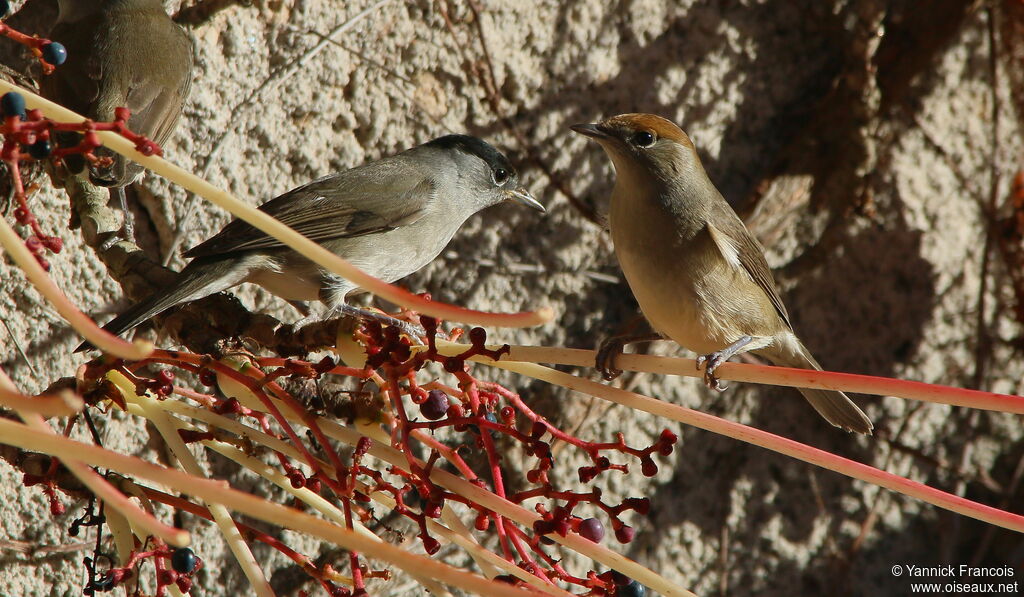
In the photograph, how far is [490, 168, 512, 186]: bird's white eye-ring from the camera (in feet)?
9.58

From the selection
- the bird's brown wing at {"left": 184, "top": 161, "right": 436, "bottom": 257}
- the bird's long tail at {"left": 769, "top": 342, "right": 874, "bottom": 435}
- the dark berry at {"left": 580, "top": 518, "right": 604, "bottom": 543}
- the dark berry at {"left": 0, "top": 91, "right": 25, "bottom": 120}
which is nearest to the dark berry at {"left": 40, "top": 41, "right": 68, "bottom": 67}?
the dark berry at {"left": 0, "top": 91, "right": 25, "bottom": 120}

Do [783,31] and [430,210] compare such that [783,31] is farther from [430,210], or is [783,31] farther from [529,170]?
[430,210]

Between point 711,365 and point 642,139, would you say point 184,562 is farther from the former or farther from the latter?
point 642,139

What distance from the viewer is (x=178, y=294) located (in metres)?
1.99

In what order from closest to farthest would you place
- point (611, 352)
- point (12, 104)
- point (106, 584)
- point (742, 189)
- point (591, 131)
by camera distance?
1. point (12, 104)
2. point (106, 584)
3. point (611, 352)
4. point (591, 131)
5. point (742, 189)

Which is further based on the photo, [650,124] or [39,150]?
[650,124]

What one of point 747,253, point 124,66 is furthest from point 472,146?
point 124,66

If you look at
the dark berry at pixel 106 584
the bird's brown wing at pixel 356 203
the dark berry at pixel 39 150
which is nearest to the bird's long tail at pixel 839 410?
the bird's brown wing at pixel 356 203

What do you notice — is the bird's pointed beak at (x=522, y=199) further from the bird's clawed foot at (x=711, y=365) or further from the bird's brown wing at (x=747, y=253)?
the bird's clawed foot at (x=711, y=365)

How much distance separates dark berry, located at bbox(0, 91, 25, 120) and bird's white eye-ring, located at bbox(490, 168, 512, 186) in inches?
66.9

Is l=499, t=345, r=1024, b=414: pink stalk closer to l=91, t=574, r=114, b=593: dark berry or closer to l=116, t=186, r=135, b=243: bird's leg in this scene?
l=91, t=574, r=114, b=593: dark berry

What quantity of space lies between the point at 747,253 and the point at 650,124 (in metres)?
0.46

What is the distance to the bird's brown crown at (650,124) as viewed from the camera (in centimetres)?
269

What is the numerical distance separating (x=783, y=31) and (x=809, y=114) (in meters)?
0.32
